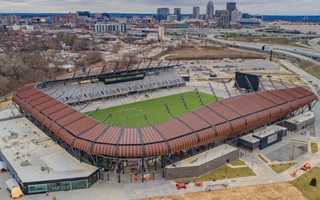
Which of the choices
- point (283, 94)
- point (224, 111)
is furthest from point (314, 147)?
point (224, 111)

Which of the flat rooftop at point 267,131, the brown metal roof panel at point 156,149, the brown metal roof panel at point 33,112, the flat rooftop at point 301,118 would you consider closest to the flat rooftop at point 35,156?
the brown metal roof panel at point 33,112

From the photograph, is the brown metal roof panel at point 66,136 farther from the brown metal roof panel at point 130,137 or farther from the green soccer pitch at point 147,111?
the green soccer pitch at point 147,111

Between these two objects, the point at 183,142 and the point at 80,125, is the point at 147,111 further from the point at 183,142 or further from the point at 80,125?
the point at 183,142

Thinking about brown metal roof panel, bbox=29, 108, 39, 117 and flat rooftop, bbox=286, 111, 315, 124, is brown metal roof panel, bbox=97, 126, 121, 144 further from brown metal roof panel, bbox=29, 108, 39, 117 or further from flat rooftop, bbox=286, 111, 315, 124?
flat rooftop, bbox=286, 111, 315, 124

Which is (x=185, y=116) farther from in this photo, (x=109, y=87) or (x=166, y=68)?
(x=166, y=68)

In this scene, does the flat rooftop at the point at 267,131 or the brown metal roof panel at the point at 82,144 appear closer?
the brown metal roof panel at the point at 82,144

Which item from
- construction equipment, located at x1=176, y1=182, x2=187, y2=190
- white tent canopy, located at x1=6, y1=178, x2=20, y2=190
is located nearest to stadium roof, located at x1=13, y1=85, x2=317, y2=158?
construction equipment, located at x1=176, y1=182, x2=187, y2=190

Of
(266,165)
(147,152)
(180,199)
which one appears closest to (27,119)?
(147,152)
